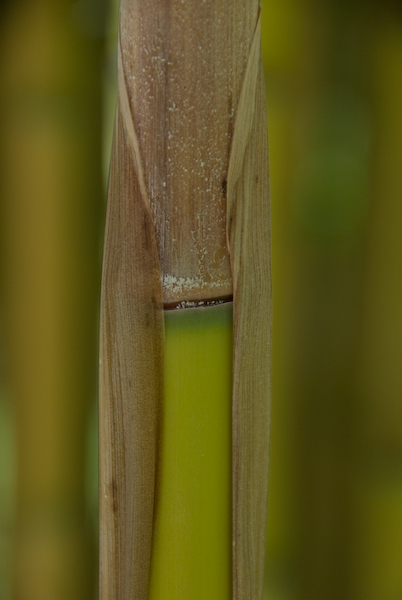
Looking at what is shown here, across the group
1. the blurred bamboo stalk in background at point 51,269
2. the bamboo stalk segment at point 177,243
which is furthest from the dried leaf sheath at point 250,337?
the blurred bamboo stalk in background at point 51,269

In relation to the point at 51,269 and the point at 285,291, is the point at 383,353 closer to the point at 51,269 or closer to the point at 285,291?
the point at 285,291

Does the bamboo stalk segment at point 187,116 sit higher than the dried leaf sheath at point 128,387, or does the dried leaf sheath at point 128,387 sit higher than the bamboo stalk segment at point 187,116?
the bamboo stalk segment at point 187,116

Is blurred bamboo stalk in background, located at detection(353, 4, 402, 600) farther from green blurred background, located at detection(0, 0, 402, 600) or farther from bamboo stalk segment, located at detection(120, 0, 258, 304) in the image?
bamboo stalk segment, located at detection(120, 0, 258, 304)

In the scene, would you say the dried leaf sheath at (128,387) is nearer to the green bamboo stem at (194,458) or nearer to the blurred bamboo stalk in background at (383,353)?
the green bamboo stem at (194,458)

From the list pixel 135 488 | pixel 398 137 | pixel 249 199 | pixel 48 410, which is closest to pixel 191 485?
pixel 135 488

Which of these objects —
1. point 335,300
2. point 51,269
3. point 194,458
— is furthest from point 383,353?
point 51,269

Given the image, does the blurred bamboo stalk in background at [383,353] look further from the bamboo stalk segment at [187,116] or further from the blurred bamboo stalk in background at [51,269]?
the blurred bamboo stalk in background at [51,269]

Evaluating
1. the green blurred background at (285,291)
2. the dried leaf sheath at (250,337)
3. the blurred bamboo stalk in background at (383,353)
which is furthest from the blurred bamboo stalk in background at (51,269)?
the blurred bamboo stalk in background at (383,353)

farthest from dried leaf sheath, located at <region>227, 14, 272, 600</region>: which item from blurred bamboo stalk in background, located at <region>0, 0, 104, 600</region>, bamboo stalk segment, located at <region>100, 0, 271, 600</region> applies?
blurred bamboo stalk in background, located at <region>0, 0, 104, 600</region>
